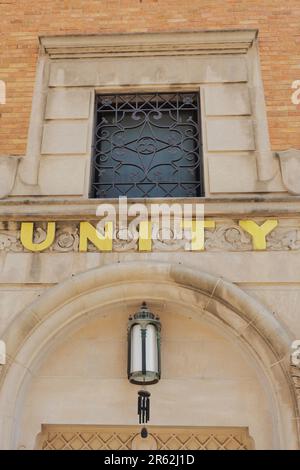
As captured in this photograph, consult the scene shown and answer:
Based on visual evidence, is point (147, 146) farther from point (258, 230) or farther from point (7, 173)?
point (258, 230)

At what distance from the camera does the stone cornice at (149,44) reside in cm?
788

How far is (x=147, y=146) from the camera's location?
7.49 m

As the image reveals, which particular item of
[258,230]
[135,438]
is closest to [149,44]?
[258,230]

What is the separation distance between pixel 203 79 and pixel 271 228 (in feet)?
8.40

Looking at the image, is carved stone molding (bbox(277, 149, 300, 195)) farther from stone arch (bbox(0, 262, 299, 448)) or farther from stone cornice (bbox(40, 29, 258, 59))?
stone cornice (bbox(40, 29, 258, 59))

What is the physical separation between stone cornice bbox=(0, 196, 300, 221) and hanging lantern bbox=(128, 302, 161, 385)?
1.40 m

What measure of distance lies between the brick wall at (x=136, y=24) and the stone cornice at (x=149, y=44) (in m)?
0.26

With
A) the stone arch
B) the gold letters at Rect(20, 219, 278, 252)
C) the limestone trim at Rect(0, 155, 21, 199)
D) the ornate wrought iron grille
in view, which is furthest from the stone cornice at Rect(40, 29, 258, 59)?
the stone arch

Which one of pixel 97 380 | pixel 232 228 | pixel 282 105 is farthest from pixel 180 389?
pixel 282 105

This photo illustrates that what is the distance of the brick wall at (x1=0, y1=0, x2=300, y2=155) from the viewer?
25.1 feet

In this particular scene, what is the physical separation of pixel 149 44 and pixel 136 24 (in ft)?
1.73

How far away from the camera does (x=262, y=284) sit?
243 inches

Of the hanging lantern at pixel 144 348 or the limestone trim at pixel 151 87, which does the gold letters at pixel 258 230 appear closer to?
the limestone trim at pixel 151 87

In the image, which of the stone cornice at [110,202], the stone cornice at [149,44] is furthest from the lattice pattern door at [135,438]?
the stone cornice at [149,44]
